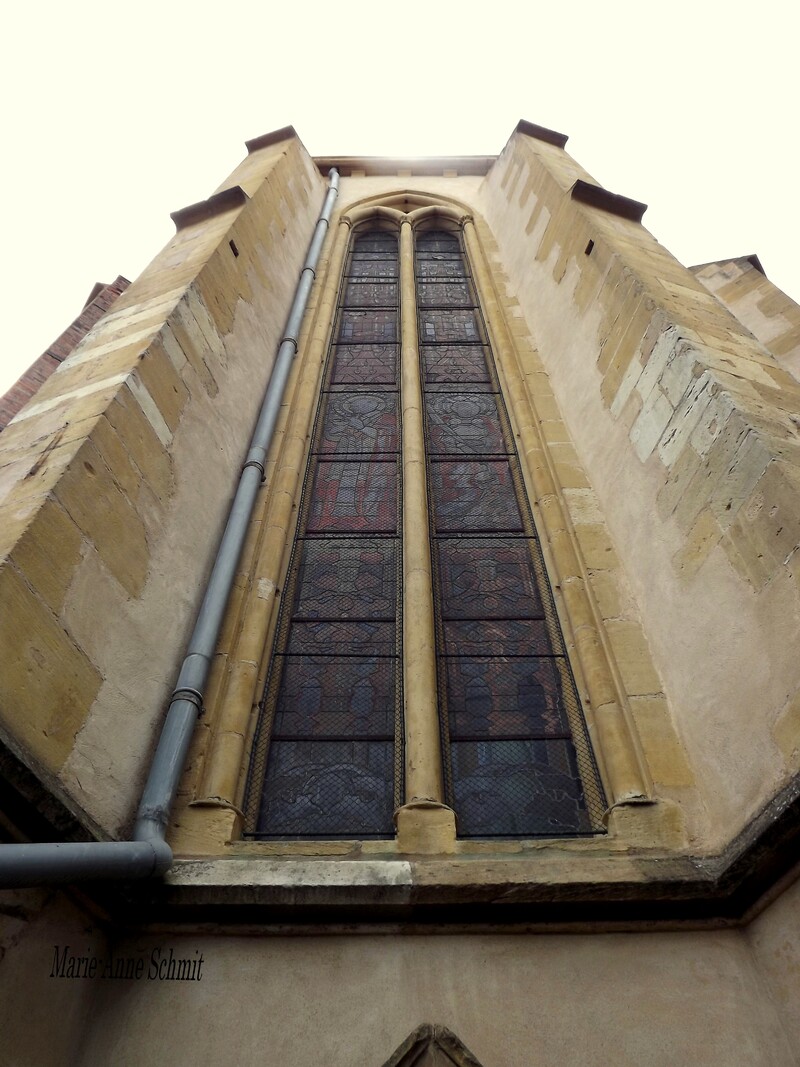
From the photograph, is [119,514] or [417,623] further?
[417,623]

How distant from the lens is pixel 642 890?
2416 mm

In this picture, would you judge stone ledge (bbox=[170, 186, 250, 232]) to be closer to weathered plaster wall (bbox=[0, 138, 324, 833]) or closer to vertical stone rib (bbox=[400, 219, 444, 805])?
A: weathered plaster wall (bbox=[0, 138, 324, 833])

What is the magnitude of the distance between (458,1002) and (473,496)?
3.01 metres

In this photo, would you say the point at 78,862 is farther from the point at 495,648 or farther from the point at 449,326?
the point at 449,326

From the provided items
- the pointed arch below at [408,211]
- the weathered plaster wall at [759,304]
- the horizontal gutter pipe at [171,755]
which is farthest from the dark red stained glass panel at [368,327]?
A: the weathered plaster wall at [759,304]

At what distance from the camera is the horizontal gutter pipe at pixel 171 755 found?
1.96 m

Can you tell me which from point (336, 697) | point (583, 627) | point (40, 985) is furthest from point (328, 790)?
point (583, 627)

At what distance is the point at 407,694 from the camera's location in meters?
3.36

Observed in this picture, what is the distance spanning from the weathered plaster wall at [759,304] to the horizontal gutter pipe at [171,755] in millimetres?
4028

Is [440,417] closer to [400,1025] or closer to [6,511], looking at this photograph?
[6,511]

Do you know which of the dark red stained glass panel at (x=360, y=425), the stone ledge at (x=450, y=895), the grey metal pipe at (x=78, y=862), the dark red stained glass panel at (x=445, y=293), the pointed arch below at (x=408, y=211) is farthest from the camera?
the pointed arch below at (x=408, y=211)

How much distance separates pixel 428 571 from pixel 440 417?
1909mm

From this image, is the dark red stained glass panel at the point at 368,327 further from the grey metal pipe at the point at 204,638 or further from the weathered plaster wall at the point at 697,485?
the weathered plaster wall at the point at 697,485

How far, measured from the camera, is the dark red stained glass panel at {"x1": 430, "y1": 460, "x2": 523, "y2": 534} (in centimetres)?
455
